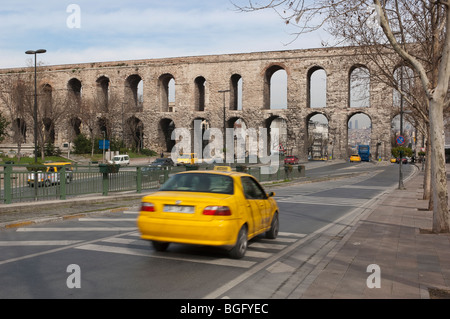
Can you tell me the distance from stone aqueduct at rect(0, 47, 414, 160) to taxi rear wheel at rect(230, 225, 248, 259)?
6100 cm

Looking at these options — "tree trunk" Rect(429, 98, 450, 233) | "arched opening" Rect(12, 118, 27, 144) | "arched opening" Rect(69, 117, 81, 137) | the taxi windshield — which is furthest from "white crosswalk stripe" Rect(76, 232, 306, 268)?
"arched opening" Rect(69, 117, 81, 137)

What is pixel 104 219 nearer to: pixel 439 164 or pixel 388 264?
pixel 388 264

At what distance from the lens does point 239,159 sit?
72375mm

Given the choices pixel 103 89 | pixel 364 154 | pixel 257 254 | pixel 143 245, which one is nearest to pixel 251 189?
pixel 257 254

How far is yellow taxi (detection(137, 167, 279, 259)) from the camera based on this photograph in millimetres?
7570

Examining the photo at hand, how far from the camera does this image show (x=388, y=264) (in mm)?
7766

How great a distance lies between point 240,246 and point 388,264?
8.09ft

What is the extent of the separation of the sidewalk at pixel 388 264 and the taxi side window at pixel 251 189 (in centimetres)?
180

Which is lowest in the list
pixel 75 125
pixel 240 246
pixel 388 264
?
pixel 388 264

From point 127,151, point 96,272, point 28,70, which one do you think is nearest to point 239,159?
point 127,151

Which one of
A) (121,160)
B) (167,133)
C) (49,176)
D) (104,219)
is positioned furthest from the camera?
(167,133)

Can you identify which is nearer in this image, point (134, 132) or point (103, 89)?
point (134, 132)

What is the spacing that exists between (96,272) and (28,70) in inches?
3130
